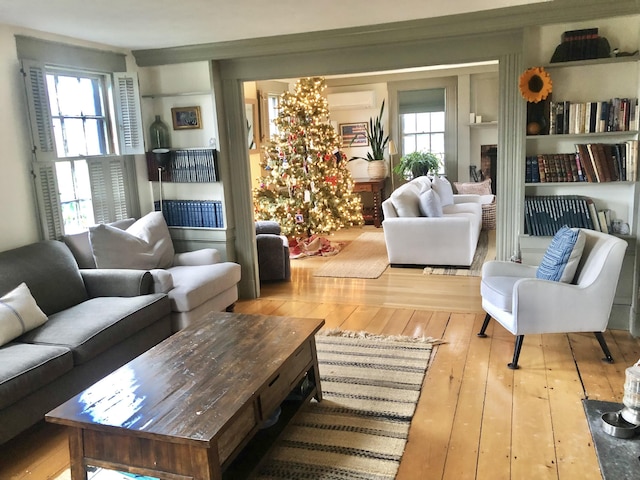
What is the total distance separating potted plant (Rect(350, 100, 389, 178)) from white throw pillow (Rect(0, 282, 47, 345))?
6227 mm

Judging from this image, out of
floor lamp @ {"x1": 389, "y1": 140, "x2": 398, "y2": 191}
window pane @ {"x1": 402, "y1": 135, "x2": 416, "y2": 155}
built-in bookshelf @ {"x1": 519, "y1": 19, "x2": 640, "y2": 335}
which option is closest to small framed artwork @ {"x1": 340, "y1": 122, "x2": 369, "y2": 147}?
floor lamp @ {"x1": 389, "y1": 140, "x2": 398, "y2": 191}

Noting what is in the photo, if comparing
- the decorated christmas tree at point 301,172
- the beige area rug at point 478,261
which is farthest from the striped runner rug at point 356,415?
the decorated christmas tree at point 301,172

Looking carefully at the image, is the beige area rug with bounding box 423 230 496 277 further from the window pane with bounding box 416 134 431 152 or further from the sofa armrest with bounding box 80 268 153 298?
the sofa armrest with bounding box 80 268 153 298

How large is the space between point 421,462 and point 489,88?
715 centimetres

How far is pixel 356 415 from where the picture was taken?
2.91 metres

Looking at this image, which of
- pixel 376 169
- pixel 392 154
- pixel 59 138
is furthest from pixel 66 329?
pixel 392 154

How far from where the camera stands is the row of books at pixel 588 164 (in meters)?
3.78

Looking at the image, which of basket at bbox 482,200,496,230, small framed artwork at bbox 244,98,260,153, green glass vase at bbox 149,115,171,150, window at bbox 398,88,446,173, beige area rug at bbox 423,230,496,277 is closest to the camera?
green glass vase at bbox 149,115,171,150

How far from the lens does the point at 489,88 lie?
27.6ft

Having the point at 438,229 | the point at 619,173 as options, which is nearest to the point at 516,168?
the point at 619,173

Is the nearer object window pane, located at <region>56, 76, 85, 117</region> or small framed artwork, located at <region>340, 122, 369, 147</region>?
window pane, located at <region>56, 76, 85, 117</region>

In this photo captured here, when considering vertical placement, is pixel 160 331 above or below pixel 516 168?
below

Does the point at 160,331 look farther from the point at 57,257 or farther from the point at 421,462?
the point at 421,462

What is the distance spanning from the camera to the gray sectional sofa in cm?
270
